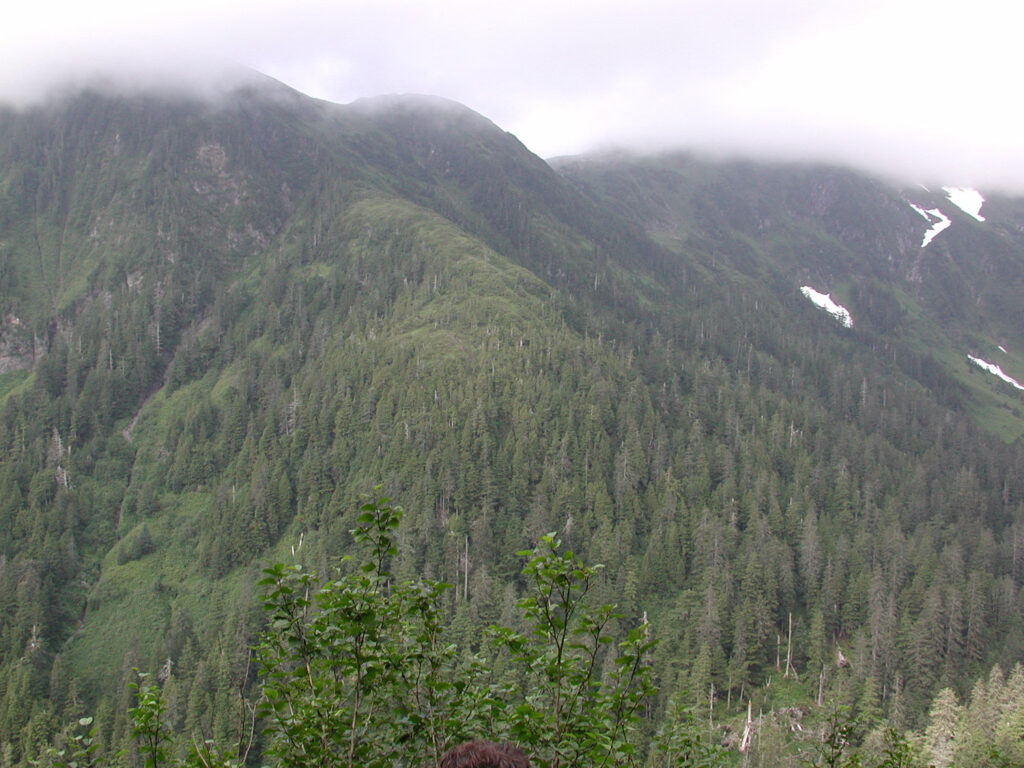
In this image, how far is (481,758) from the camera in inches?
246

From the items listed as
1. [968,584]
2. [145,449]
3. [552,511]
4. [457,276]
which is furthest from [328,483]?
[968,584]

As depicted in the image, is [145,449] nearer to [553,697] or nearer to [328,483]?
[328,483]

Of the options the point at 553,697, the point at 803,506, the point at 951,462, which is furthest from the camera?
the point at 951,462

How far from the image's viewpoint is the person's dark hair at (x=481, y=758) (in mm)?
6191

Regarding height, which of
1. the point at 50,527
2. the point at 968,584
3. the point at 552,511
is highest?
the point at 968,584

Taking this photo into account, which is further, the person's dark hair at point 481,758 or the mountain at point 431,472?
the mountain at point 431,472

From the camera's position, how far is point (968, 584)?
83.8 meters

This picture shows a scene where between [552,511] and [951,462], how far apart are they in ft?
331

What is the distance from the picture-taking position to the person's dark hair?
6.19 meters

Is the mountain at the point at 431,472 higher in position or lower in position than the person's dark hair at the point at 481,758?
lower

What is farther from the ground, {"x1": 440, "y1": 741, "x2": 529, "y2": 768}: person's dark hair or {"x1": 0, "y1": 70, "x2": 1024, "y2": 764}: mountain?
{"x1": 440, "y1": 741, "x2": 529, "y2": 768}: person's dark hair

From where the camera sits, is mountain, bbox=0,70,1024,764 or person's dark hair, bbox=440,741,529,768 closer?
person's dark hair, bbox=440,741,529,768

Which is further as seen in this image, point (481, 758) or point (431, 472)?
point (431, 472)

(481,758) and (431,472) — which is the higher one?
(481,758)
